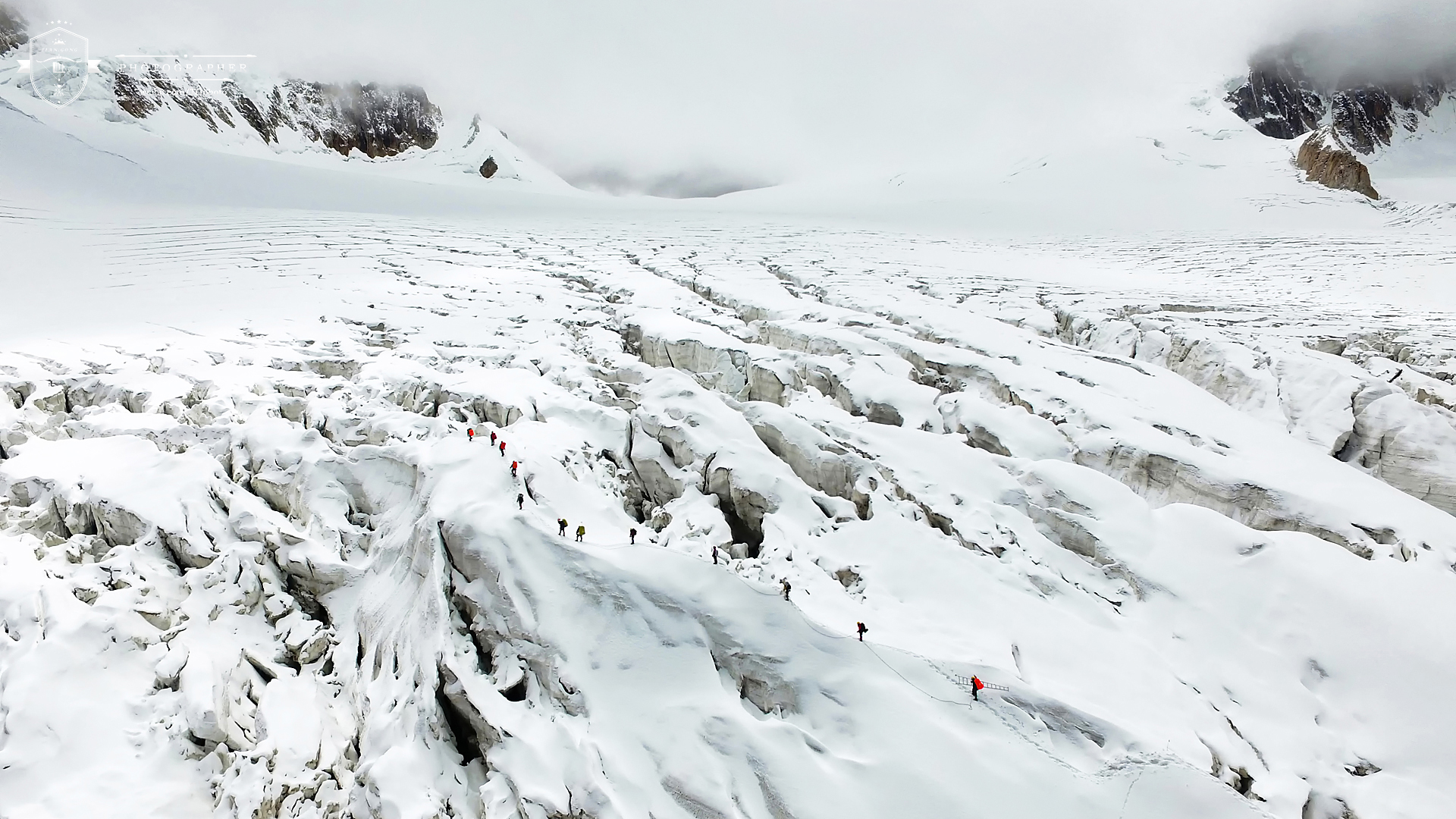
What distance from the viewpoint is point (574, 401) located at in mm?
11391

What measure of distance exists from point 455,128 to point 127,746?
91543 mm

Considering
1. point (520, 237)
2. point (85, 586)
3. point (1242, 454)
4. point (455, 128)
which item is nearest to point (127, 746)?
point (85, 586)

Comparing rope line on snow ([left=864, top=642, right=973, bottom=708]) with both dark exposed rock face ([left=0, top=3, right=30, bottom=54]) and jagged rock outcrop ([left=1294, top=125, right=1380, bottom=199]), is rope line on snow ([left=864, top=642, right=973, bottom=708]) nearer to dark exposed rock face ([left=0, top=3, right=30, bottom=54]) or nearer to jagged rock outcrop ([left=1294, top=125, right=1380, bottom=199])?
jagged rock outcrop ([left=1294, top=125, right=1380, bottom=199])

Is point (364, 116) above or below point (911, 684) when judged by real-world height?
above

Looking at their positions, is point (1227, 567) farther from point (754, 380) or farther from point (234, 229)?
point (234, 229)

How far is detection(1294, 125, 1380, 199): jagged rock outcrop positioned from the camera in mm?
45156

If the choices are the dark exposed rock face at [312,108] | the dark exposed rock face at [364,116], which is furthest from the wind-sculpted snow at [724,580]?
the dark exposed rock face at [364,116]

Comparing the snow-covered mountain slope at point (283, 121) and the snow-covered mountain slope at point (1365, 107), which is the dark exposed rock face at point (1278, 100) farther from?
the snow-covered mountain slope at point (283, 121)

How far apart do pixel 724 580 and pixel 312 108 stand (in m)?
83.4

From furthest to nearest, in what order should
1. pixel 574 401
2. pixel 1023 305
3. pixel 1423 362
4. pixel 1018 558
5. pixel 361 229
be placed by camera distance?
1. pixel 361 229
2. pixel 1023 305
3. pixel 1423 362
4. pixel 574 401
5. pixel 1018 558

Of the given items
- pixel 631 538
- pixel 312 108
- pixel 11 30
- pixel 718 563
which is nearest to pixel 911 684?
pixel 718 563
